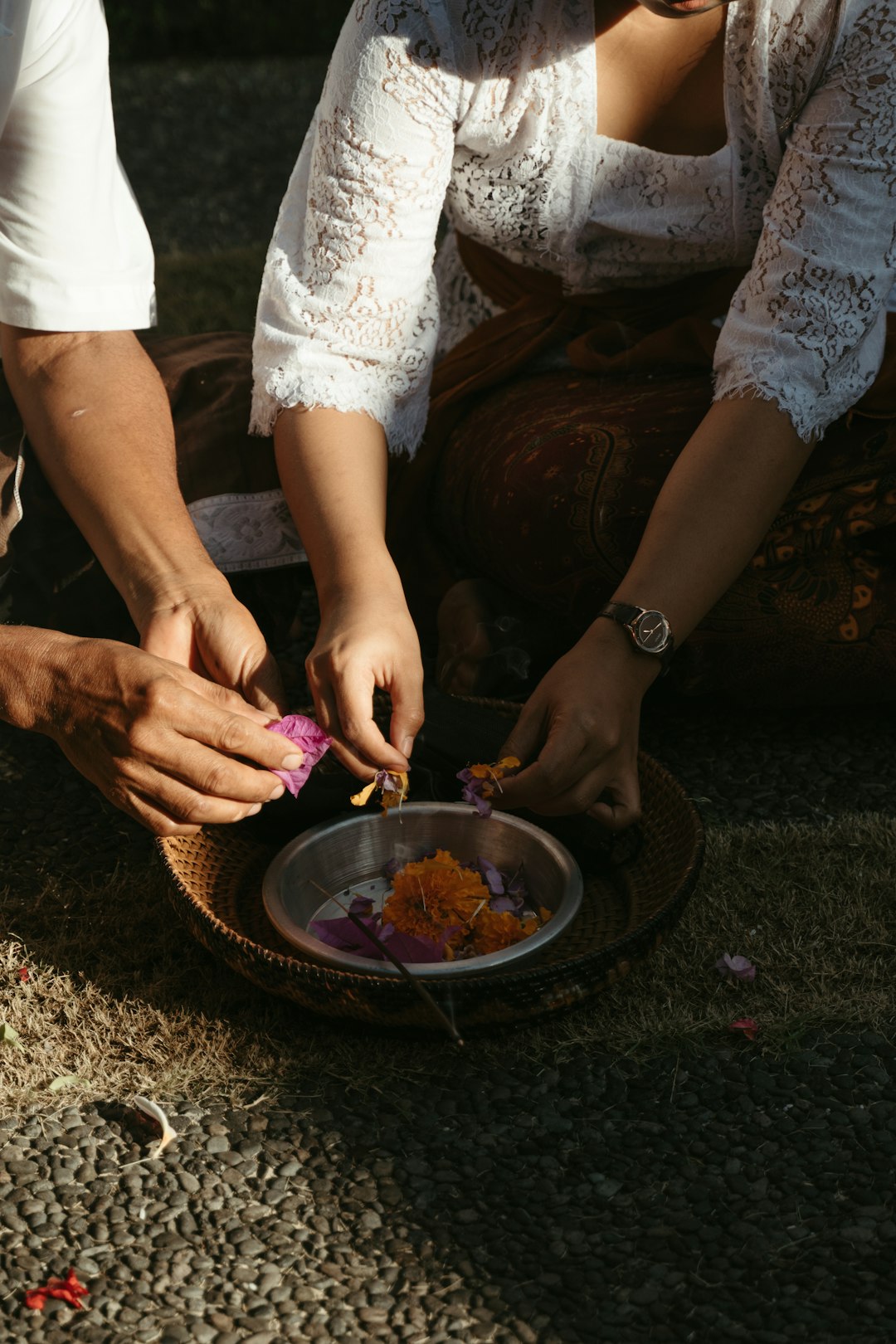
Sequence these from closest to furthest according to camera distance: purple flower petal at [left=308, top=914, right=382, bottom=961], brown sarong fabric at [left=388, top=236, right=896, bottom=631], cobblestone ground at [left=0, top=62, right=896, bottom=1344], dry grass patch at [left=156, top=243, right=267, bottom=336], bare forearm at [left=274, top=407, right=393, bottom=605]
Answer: cobblestone ground at [left=0, top=62, right=896, bottom=1344] → purple flower petal at [left=308, top=914, right=382, bottom=961] → bare forearm at [left=274, top=407, right=393, bottom=605] → brown sarong fabric at [left=388, top=236, right=896, bottom=631] → dry grass patch at [left=156, top=243, right=267, bottom=336]

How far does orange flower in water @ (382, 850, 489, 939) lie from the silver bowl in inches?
4.9

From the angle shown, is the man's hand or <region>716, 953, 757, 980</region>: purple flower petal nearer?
the man's hand

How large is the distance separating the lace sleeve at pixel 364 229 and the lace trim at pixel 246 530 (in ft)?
0.94

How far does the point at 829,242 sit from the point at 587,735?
0.92m

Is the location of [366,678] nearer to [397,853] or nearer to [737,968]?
[397,853]

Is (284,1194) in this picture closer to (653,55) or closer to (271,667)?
(271,667)

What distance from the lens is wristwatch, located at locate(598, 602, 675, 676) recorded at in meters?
1.96

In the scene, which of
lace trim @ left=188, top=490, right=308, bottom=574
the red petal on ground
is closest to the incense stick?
the red petal on ground

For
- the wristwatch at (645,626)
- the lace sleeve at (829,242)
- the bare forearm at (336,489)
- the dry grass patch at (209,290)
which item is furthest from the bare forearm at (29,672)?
the dry grass patch at (209,290)

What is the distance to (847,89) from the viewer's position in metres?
2.10

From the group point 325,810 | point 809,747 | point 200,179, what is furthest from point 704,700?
point 200,179

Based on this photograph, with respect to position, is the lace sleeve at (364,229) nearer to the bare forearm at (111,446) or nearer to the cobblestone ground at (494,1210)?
the bare forearm at (111,446)

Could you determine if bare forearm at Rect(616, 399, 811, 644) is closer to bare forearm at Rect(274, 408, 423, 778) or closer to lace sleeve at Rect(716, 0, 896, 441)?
lace sleeve at Rect(716, 0, 896, 441)

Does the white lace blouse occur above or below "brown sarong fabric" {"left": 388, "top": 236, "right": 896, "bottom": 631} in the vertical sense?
above
